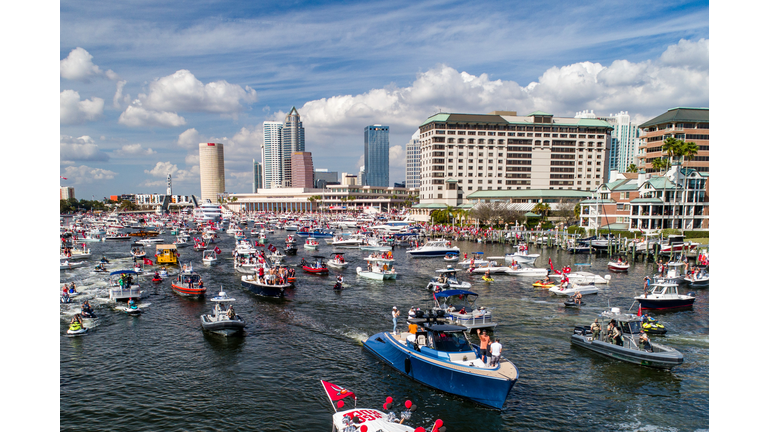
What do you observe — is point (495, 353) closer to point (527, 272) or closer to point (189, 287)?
point (189, 287)

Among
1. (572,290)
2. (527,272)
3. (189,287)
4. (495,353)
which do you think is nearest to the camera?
(495,353)

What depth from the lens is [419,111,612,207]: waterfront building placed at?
180 meters

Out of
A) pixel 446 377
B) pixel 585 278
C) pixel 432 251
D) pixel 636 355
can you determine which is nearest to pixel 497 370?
pixel 446 377

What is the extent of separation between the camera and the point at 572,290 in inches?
1896

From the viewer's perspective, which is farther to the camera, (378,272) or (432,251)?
(432,251)

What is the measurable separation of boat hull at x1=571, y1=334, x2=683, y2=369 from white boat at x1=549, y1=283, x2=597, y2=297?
59.1 feet

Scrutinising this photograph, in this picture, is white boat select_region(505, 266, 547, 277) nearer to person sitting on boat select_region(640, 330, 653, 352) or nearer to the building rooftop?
person sitting on boat select_region(640, 330, 653, 352)

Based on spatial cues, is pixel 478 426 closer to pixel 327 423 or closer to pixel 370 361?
pixel 327 423

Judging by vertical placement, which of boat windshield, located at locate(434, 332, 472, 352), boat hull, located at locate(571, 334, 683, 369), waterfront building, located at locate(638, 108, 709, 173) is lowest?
boat hull, located at locate(571, 334, 683, 369)

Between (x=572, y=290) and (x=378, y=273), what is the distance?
25.0 metres

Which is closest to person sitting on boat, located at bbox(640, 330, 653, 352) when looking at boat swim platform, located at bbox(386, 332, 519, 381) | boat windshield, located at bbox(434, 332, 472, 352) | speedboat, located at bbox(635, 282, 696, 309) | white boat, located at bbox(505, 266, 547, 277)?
boat swim platform, located at bbox(386, 332, 519, 381)

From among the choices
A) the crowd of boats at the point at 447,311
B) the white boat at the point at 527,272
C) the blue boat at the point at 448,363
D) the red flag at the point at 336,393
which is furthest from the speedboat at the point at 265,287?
the white boat at the point at 527,272

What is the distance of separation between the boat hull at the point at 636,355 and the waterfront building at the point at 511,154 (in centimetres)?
14917

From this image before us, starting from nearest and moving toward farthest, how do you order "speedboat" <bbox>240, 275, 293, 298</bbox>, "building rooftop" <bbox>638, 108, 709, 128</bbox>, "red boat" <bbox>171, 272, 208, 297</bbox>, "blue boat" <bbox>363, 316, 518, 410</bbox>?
"blue boat" <bbox>363, 316, 518, 410</bbox> → "speedboat" <bbox>240, 275, 293, 298</bbox> → "red boat" <bbox>171, 272, 208, 297</bbox> → "building rooftop" <bbox>638, 108, 709, 128</bbox>
